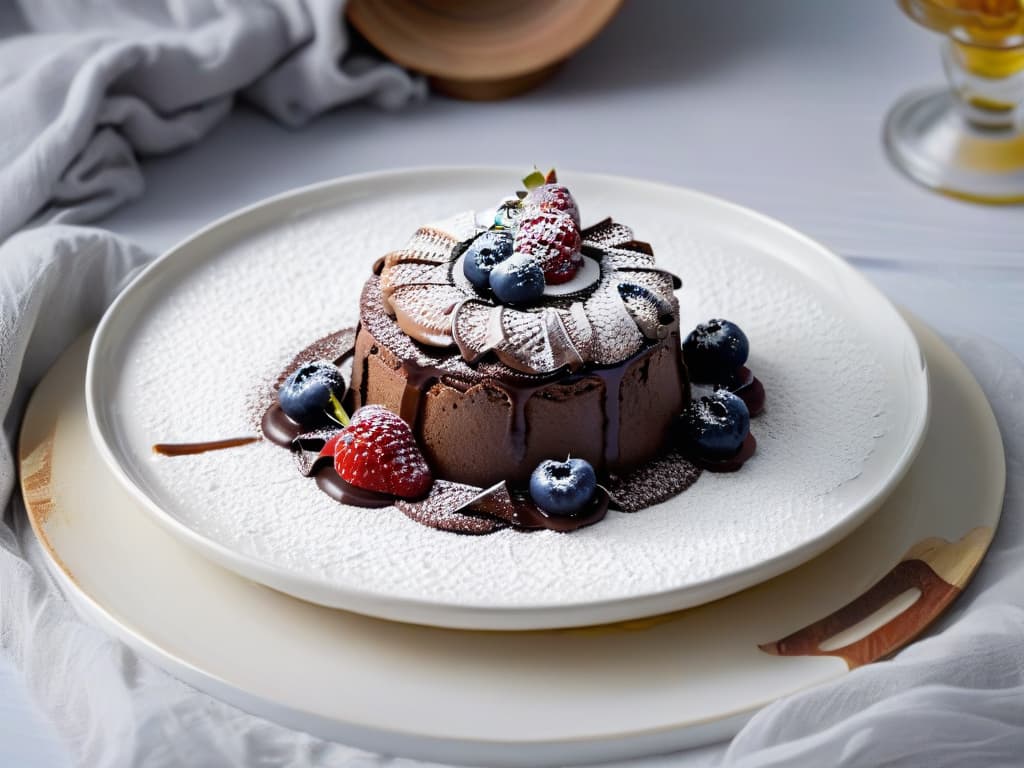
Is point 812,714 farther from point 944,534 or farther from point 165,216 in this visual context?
point 165,216

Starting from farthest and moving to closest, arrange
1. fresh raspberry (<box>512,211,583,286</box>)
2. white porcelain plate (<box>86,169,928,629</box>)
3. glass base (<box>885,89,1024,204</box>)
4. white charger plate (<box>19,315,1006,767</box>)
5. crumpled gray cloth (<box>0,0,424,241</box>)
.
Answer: glass base (<box>885,89,1024,204</box>) → crumpled gray cloth (<box>0,0,424,241</box>) → fresh raspberry (<box>512,211,583,286</box>) → white porcelain plate (<box>86,169,928,629</box>) → white charger plate (<box>19,315,1006,767</box>)

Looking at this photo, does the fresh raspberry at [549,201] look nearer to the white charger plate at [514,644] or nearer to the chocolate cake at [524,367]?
the chocolate cake at [524,367]

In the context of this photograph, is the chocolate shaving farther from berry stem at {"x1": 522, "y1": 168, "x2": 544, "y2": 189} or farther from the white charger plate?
berry stem at {"x1": 522, "y1": 168, "x2": 544, "y2": 189}

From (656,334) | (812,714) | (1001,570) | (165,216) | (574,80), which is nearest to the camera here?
(812,714)

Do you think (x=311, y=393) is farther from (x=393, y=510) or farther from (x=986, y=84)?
(x=986, y=84)

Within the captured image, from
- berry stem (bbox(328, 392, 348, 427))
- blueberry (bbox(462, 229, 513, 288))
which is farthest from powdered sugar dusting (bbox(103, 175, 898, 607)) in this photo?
blueberry (bbox(462, 229, 513, 288))

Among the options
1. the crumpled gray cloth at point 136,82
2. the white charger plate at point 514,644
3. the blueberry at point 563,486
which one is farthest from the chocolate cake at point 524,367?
the crumpled gray cloth at point 136,82

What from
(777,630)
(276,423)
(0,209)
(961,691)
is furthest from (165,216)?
(961,691)
